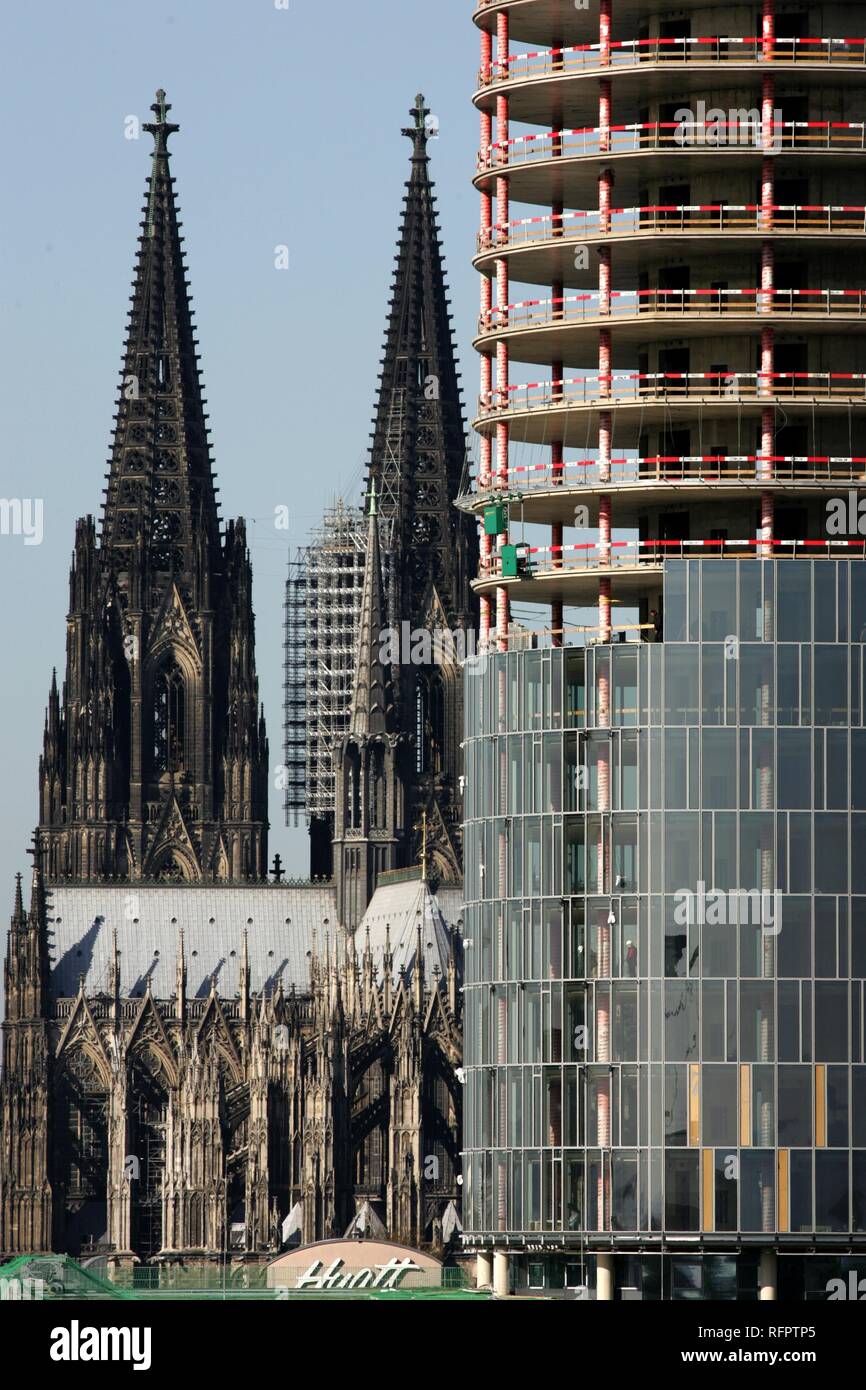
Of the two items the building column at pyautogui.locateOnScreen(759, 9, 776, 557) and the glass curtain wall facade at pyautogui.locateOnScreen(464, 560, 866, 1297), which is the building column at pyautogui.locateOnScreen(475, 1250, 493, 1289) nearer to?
the glass curtain wall facade at pyautogui.locateOnScreen(464, 560, 866, 1297)

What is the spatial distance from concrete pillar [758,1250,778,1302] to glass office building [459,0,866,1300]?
99 millimetres

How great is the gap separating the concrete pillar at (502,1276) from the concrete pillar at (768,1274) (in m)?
7.69

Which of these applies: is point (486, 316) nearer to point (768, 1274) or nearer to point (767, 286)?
point (767, 286)

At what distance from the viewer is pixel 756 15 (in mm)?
109875

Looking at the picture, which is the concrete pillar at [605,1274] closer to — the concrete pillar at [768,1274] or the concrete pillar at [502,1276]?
the concrete pillar at [768,1274]

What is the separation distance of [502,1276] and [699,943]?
Answer: 418 inches

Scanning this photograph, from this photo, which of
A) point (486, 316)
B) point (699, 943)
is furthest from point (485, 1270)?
point (486, 316)

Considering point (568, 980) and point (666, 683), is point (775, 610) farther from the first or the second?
point (568, 980)

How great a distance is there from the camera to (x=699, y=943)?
4131 inches

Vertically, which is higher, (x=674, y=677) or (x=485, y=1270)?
(x=674, y=677)

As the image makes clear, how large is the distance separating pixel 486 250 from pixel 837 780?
1768 centimetres

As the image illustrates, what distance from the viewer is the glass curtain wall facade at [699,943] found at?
104m
